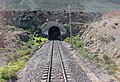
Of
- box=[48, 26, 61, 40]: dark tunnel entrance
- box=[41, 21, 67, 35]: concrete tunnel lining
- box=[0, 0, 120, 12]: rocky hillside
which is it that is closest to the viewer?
box=[41, 21, 67, 35]: concrete tunnel lining

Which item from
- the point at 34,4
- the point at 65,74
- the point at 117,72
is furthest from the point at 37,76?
the point at 34,4

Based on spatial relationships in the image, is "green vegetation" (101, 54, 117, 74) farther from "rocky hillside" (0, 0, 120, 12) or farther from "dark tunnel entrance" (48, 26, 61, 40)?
"rocky hillside" (0, 0, 120, 12)

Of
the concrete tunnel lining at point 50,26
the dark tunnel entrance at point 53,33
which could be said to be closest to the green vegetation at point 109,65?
the concrete tunnel lining at point 50,26

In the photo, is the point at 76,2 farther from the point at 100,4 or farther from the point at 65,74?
the point at 65,74

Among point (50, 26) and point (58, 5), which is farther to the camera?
A: point (58, 5)

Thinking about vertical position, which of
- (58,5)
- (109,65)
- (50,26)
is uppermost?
(109,65)

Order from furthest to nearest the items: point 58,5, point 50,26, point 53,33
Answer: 1. point 58,5
2. point 53,33
3. point 50,26

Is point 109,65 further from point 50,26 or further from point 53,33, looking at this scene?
point 53,33

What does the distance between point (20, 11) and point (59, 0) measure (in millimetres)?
22287

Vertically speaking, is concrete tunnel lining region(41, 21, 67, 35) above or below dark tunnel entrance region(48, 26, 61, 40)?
above

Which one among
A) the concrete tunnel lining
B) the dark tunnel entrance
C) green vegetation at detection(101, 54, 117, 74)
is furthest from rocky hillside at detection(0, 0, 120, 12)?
green vegetation at detection(101, 54, 117, 74)

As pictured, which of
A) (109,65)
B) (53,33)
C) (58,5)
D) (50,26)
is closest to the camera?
(109,65)

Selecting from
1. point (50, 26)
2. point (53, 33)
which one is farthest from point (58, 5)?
point (50, 26)

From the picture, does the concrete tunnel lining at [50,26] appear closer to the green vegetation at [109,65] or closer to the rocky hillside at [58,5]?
the rocky hillside at [58,5]
